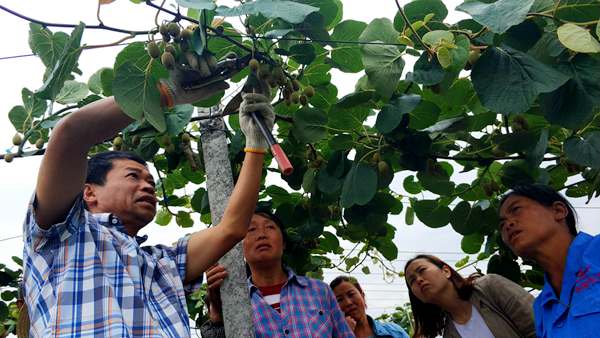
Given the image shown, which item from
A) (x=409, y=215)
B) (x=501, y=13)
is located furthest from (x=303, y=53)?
(x=409, y=215)

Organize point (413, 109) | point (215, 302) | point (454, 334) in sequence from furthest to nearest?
point (454, 334) < point (215, 302) < point (413, 109)

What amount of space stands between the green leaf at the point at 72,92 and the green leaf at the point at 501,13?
45.0 inches

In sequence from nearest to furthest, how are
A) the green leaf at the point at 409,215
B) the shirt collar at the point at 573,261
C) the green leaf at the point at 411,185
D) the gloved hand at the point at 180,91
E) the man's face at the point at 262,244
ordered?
the gloved hand at the point at 180,91, the shirt collar at the point at 573,261, the man's face at the point at 262,244, the green leaf at the point at 411,185, the green leaf at the point at 409,215

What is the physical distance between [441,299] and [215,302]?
87 cm

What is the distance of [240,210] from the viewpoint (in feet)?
5.43

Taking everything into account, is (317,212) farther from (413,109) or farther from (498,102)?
(498,102)

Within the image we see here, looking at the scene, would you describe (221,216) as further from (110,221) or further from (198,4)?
(198,4)

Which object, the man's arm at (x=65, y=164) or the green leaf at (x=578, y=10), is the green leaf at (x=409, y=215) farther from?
the man's arm at (x=65, y=164)

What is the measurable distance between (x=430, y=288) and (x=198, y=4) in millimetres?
1429

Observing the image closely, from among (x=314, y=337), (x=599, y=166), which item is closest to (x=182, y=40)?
(x=314, y=337)

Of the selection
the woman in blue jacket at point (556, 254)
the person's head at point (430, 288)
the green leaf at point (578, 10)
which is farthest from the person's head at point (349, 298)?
the green leaf at point (578, 10)

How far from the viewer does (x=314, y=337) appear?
201cm

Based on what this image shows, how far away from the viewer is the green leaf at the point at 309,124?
6.44ft

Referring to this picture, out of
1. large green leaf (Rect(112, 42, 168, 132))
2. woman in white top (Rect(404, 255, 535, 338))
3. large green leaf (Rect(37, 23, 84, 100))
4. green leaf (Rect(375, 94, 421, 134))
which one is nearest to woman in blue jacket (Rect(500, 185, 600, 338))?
woman in white top (Rect(404, 255, 535, 338))
